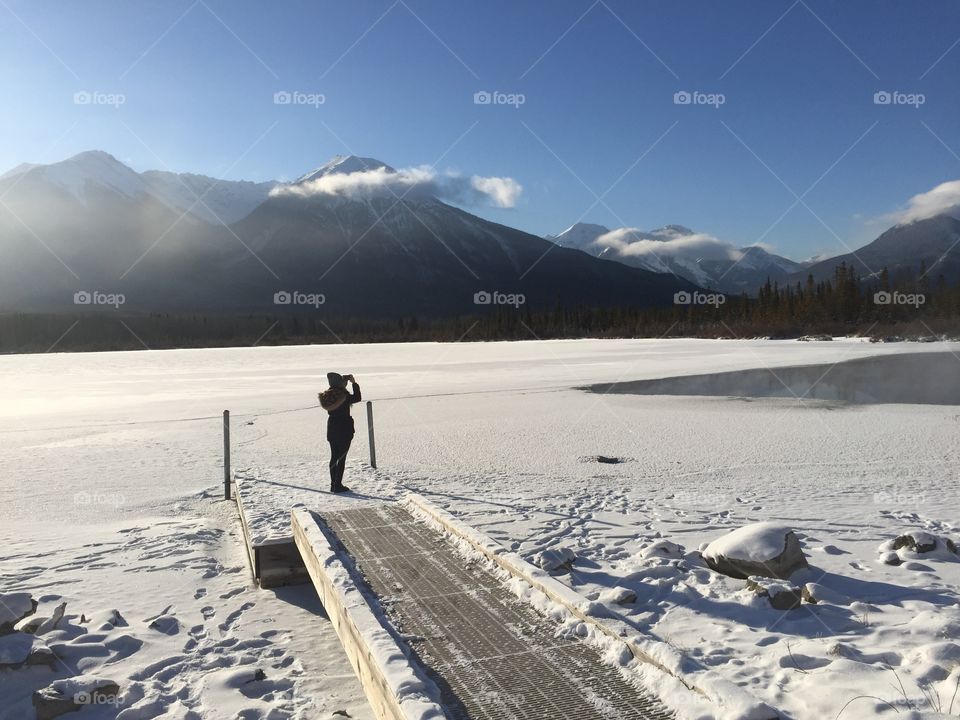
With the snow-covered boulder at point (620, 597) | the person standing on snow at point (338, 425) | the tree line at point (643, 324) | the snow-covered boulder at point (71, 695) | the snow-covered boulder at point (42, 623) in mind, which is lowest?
the snow-covered boulder at point (71, 695)

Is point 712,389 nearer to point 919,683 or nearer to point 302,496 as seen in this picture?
point 302,496

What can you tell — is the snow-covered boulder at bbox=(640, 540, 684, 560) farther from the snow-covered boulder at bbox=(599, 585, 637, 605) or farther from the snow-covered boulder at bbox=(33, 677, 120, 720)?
the snow-covered boulder at bbox=(33, 677, 120, 720)

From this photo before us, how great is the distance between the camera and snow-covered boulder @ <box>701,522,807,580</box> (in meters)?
6.68

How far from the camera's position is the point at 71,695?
495 centimetres

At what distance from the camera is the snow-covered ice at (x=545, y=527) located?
5.21m

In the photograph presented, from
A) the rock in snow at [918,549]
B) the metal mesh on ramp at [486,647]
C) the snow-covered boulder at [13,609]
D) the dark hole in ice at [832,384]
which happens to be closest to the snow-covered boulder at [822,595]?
the rock in snow at [918,549]

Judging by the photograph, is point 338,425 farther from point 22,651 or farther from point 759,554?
point 759,554

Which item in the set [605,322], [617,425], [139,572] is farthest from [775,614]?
[605,322]

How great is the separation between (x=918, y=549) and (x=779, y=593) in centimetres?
237

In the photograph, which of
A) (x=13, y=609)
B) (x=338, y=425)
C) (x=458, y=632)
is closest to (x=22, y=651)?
(x=13, y=609)

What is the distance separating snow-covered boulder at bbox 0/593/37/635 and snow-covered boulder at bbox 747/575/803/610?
21.9 ft

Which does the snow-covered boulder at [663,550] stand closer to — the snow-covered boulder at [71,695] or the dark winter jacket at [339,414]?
the snow-covered boulder at [71,695]

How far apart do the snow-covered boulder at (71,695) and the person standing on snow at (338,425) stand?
5823 mm

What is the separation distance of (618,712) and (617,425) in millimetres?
14539
